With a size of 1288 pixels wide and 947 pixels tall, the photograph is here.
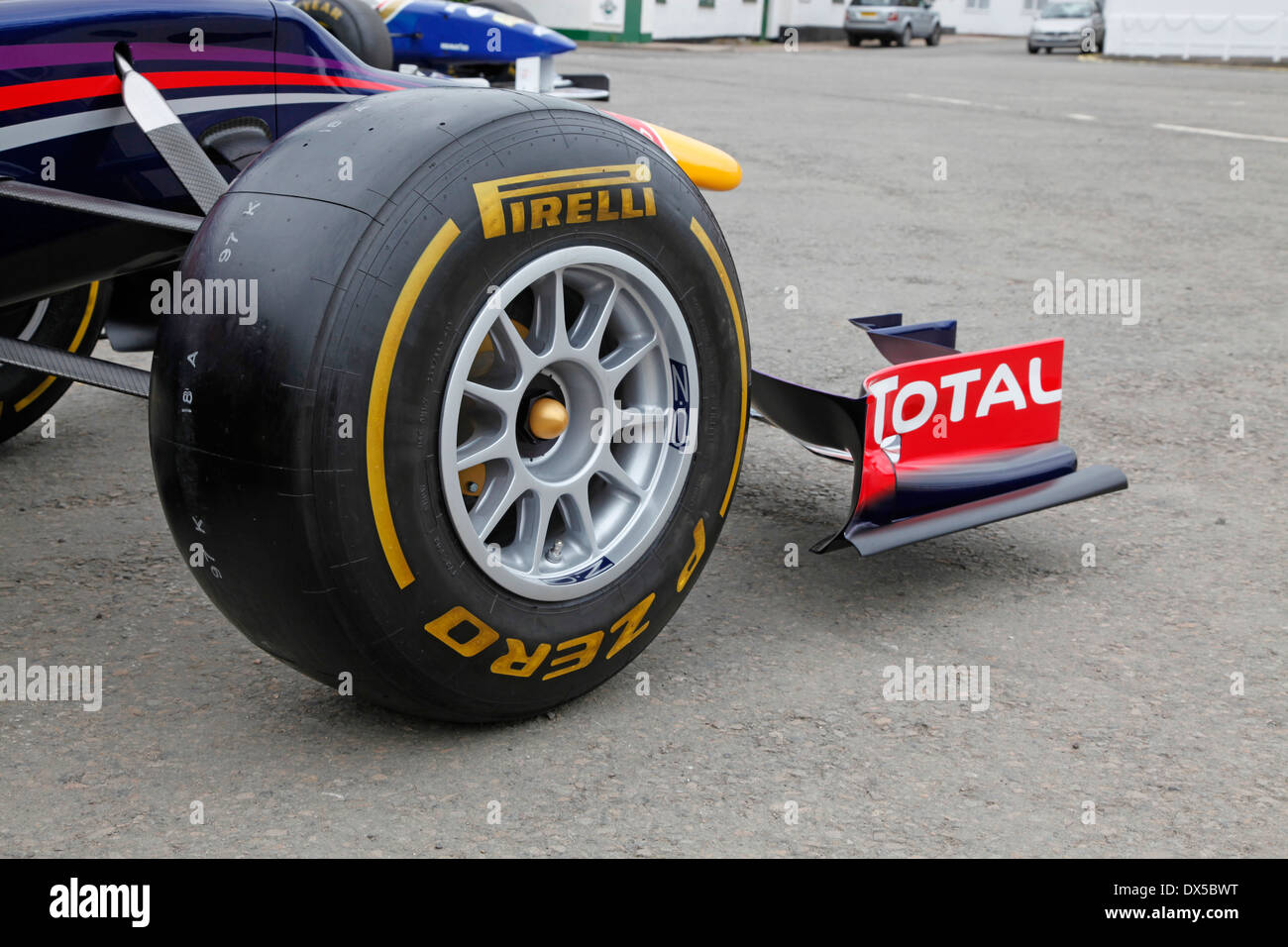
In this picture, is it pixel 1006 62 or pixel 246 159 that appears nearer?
pixel 246 159

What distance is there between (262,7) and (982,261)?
4.43m

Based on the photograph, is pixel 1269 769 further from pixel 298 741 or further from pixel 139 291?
pixel 139 291

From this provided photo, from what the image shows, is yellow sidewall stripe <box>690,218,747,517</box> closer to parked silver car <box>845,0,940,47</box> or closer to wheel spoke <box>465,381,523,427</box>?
wheel spoke <box>465,381,523,427</box>

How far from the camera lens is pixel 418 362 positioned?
2074 mm

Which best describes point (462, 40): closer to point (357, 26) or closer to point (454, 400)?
point (357, 26)

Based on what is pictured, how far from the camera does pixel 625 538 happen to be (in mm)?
2467

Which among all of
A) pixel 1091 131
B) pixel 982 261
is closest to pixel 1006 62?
pixel 1091 131

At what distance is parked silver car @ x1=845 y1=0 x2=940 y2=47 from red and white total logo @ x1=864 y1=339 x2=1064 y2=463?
108 feet

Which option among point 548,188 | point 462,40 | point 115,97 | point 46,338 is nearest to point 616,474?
point 548,188

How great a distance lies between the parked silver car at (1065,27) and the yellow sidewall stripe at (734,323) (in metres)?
31.9

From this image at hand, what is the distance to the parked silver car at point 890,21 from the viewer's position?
3403 centimetres

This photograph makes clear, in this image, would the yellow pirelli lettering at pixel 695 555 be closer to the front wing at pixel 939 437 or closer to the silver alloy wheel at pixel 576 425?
the silver alloy wheel at pixel 576 425

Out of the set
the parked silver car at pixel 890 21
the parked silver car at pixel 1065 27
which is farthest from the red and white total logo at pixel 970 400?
the parked silver car at pixel 890 21

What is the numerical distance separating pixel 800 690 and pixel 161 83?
1740 mm
